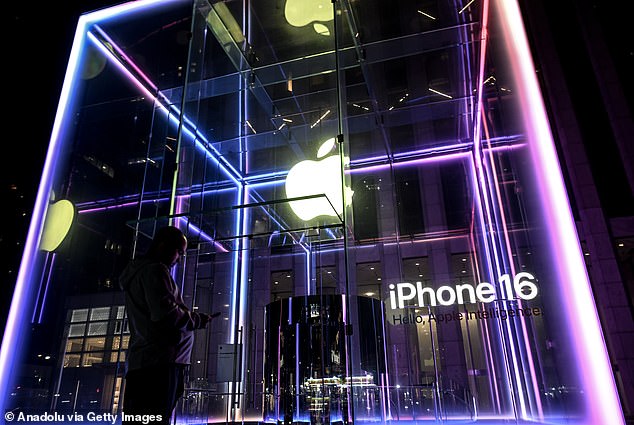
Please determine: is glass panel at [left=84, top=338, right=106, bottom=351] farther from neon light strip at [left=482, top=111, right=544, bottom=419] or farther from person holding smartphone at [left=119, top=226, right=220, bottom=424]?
neon light strip at [left=482, top=111, right=544, bottom=419]

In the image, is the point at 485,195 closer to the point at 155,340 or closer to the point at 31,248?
the point at 155,340

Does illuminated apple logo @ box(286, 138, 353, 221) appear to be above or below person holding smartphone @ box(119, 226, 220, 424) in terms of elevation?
above

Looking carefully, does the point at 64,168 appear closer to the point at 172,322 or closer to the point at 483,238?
the point at 172,322

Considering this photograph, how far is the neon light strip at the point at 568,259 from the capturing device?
2025 mm

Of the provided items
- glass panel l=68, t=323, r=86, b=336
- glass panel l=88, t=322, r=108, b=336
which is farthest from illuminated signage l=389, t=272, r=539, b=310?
glass panel l=68, t=323, r=86, b=336

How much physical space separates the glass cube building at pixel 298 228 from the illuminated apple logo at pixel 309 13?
0.02 m

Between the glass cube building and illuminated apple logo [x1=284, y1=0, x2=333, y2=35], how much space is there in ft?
0.06

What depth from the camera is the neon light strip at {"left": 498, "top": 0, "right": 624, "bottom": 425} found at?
2.03 meters

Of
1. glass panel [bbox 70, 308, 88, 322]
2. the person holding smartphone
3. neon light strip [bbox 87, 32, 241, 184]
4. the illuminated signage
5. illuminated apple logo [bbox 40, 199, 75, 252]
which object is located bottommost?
the person holding smartphone

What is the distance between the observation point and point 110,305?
430 centimetres

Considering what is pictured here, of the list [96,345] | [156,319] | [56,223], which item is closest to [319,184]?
[156,319]

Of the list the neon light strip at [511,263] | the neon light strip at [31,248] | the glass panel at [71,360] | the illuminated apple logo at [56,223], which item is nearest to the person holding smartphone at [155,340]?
the neon light strip at [31,248]

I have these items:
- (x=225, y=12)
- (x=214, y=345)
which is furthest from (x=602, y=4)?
(x=214, y=345)

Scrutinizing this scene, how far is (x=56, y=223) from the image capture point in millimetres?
3719
